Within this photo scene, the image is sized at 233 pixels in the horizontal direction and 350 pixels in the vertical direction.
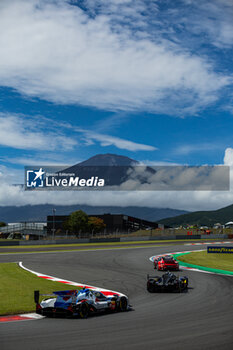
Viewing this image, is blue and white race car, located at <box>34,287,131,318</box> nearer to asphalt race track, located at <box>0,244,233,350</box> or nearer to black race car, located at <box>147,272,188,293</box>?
asphalt race track, located at <box>0,244,233,350</box>

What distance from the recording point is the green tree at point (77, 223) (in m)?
143

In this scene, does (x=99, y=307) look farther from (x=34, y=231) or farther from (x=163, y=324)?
(x=34, y=231)

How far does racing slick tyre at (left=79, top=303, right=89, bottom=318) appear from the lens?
1288cm

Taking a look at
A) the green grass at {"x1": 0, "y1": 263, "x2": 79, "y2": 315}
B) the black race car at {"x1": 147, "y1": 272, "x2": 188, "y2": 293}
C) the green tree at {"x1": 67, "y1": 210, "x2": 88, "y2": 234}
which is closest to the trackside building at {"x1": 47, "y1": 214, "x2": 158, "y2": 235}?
the green tree at {"x1": 67, "y1": 210, "x2": 88, "y2": 234}

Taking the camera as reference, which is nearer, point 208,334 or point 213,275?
point 208,334

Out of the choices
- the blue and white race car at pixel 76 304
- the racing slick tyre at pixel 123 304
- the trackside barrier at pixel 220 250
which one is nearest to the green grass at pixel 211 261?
the trackside barrier at pixel 220 250

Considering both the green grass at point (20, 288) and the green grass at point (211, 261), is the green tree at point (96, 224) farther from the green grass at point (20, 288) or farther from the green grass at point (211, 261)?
the green grass at point (20, 288)

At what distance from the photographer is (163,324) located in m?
11.5

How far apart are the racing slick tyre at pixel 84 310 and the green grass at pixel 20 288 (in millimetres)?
2032

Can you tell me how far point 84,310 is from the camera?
512 inches

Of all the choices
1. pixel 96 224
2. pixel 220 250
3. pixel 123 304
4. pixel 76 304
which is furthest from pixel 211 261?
pixel 96 224

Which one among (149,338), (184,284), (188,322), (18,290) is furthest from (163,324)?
(18,290)

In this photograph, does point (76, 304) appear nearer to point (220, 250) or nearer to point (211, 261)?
point (211, 261)

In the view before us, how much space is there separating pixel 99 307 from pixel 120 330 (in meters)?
2.65
